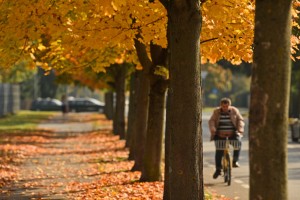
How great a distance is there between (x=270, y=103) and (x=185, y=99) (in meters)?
3.10

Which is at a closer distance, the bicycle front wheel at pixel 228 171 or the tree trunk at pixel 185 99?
the tree trunk at pixel 185 99

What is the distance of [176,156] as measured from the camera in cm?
1028

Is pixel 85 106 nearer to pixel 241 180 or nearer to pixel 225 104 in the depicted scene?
pixel 241 180

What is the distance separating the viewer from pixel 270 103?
23.3 ft

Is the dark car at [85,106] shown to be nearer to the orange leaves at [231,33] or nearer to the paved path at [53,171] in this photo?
the paved path at [53,171]

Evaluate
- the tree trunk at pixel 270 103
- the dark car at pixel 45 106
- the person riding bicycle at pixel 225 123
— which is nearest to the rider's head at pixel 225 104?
the person riding bicycle at pixel 225 123

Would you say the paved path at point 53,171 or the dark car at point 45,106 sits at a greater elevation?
the dark car at point 45,106

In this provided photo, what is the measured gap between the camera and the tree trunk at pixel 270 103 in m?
7.10

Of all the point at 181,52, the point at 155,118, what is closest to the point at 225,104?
Answer: the point at 155,118

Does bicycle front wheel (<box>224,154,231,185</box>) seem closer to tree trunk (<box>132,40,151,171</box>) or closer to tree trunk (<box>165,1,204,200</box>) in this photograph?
tree trunk (<box>132,40,151,171</box>)

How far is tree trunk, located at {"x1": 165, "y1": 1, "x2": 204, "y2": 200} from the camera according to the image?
10055 millimetres

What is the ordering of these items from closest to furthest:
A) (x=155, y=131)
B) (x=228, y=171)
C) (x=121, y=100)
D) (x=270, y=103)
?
(x=270, y=103)
(x=155, y=131)
(x=228, y=171)
(x=121, y=100)

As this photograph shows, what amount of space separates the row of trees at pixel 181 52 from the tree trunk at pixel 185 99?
13mm

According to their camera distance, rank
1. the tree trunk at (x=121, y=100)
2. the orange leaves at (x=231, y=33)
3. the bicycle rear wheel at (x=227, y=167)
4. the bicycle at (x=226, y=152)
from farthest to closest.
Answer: the tree trunk at (x=121, y=100) < the bicycle at (x=226, y=152) < the bicycle rear wheel at (x=227, y=167) < the orange leaves at (x=231, y=33)
